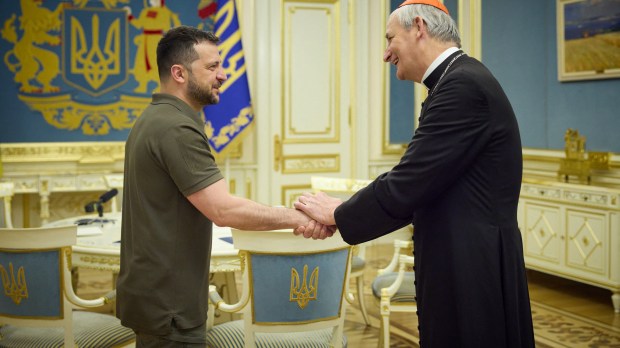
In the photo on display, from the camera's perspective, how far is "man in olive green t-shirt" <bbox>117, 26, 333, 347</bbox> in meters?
1.96

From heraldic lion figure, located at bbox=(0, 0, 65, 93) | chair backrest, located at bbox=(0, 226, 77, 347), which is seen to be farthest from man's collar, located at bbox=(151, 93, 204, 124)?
heraldic lion figure, located at bbox=(0, 0, 65, 93)

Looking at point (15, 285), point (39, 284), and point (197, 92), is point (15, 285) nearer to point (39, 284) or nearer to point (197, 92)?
point (39, 284)

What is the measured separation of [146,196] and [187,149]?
0.18 m

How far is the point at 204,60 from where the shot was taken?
2.13 m

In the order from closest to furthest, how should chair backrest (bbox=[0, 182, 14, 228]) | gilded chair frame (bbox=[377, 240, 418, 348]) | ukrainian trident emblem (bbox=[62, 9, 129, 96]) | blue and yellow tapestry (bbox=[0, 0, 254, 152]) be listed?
gilded chair frame (bbox=[377, 240, 418, 348]) → chair backrest (bbox=[0, 182, 14, 228]) → blue and yellow tapestry (bbox=[0, 0, 254, 152]) → ukrainian trident emblem (bbox=[62, 9, 129, 96])

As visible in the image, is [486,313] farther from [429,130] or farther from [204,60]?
[204,60]

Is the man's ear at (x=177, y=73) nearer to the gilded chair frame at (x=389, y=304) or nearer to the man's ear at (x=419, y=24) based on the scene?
the man's ear at (x=419, y=24)

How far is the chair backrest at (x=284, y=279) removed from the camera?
2598 mm

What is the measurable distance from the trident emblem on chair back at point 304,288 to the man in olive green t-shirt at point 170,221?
60 cm

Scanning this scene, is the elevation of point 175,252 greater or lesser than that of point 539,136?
lesser

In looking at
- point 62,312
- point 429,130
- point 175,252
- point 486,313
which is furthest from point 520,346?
point 62,312

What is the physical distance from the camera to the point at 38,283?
2.80 metres

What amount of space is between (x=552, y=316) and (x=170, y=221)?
11.6 ft

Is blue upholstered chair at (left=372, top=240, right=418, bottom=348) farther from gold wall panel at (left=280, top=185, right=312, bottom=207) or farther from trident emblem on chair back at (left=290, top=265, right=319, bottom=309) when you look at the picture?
gold wall panel at (left=280, top=185, right=312, bottom=207)
